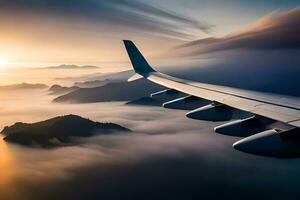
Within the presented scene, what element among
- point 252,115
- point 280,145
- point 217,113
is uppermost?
point 252,115

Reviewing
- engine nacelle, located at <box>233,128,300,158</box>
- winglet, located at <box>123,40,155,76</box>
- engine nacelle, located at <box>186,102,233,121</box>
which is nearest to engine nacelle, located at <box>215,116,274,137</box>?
engine nacelle, located at <box>186,102,233,121</box>

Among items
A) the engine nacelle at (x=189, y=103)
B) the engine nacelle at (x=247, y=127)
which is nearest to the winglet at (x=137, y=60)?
the engine nacelle at (x=189, y=103)

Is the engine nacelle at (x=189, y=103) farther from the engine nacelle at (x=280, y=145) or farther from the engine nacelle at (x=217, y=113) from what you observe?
the engine nacelle at (x=280, y=145)

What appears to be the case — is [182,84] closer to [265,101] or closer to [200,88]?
[200,88]

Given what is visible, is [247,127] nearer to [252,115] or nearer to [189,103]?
[252,115]

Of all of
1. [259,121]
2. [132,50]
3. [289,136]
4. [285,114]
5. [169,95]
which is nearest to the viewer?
[289,136]

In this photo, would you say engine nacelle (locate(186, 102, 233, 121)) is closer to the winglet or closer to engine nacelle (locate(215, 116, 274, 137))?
engine nacelle (locate(215, 116, 274, 137))

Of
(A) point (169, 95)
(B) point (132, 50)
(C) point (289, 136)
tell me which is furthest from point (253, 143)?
(B) point (132, 50)

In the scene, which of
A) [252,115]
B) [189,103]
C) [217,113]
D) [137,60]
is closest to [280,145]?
[252,115]
